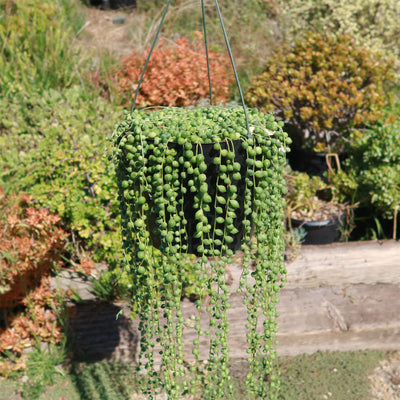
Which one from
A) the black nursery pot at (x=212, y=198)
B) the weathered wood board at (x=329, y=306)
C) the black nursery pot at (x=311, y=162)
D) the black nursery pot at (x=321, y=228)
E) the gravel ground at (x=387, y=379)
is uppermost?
the black nursery pot at (x=212, y=198)

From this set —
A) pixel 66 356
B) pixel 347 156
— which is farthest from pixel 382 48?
pixel 66 356

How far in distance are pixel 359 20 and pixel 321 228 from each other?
3046 mm

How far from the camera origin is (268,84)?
4.09 meters

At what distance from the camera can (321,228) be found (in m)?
3.64

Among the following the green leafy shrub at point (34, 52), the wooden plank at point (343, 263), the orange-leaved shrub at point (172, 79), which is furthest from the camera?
the green leafy shrub at point (34, 52)

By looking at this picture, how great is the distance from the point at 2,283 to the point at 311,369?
2372 millimetres

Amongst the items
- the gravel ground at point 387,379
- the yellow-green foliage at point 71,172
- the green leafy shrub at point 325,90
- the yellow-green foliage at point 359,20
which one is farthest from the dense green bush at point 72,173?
the yellow-green foliage at point 359,20

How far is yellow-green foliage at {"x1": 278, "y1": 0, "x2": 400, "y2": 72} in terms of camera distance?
503 cm

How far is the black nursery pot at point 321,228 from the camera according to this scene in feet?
11.9

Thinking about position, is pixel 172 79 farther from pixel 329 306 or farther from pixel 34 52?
pixel 329 306

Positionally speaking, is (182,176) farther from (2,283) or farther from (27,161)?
(27,161)

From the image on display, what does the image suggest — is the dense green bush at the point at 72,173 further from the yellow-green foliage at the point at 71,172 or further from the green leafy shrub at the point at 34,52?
the green leafy shrub at the point at 34,52

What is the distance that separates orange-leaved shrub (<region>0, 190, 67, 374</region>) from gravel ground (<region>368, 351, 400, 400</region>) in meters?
2.39

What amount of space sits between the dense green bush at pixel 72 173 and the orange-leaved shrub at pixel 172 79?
538mm
